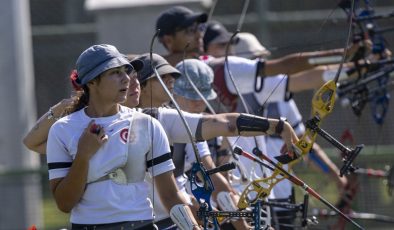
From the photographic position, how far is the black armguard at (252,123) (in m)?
6.17

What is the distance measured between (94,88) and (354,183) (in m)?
5.54

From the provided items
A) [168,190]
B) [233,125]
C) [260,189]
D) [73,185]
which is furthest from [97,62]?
[260,189]

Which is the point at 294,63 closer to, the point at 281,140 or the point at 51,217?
the point at 281,140


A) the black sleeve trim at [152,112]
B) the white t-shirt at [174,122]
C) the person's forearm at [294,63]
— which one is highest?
the person's forearm at [294,63]

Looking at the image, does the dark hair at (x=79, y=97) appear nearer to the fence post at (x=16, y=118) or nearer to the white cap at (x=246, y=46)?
the white cap at (x=246, y=46)

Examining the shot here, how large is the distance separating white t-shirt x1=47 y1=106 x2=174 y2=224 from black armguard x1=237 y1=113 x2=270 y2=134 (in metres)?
0.49

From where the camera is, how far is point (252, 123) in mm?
6211

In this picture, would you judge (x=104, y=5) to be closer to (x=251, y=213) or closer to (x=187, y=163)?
(x=187, y=163)

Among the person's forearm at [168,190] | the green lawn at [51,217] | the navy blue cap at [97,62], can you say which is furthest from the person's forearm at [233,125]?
the green lawn at [51,217]

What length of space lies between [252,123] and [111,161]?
74 centimetres

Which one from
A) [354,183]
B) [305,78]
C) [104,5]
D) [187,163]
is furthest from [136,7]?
[187,163]

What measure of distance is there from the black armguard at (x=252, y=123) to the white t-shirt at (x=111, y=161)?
0.49 m

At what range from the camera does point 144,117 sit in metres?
5.95

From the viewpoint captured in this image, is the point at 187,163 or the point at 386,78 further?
the point at 386,78
